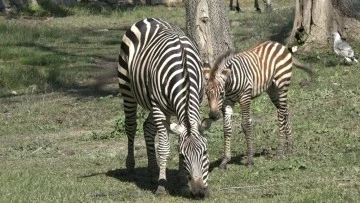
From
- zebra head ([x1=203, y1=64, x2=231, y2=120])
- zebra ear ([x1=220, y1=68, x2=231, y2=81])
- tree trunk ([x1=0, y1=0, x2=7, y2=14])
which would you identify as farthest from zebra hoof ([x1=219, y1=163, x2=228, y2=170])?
tree trunk ([x1=0, y1=0, x2=7, y2=14])

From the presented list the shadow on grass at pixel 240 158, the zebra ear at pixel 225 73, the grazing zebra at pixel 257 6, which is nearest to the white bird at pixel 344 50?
the shadow on grass at pixel 240 158

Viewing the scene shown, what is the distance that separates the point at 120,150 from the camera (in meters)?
12.7

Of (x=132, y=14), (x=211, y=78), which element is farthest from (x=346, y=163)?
(x=132, y=14)

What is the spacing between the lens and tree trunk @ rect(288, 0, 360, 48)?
63.5ft

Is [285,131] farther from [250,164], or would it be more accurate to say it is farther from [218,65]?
[218,65]

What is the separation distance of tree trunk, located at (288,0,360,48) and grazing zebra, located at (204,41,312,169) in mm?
7478

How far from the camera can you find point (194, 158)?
8648 mm

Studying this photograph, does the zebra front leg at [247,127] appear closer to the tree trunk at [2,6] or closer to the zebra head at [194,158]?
the zebra head at [194,158]

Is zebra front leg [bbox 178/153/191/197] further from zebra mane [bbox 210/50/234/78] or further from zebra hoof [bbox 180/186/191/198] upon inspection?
zebra mane [bbox 210/50/234/78]

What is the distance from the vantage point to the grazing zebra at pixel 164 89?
8734 millimetres

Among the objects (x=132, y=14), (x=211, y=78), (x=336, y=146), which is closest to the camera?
(x=211, y=78)

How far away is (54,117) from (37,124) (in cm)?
59

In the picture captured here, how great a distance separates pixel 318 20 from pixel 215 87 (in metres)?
9.86

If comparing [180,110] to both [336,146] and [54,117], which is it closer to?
[336,146]
